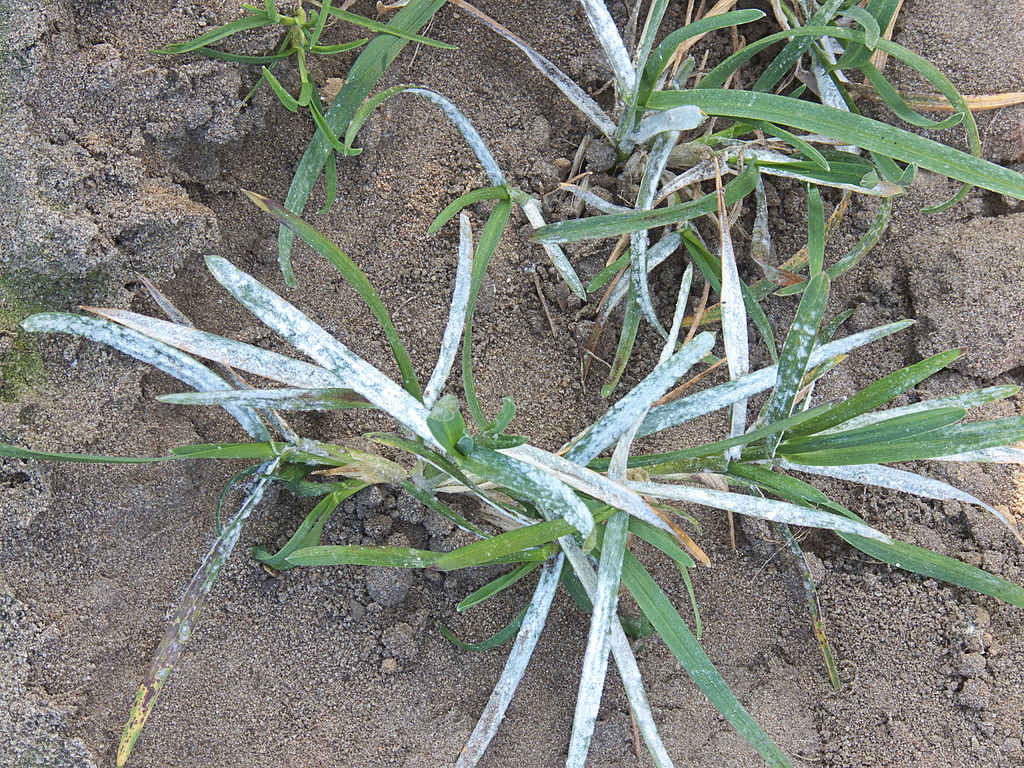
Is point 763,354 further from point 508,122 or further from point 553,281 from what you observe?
point 508,122

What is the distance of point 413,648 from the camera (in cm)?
126

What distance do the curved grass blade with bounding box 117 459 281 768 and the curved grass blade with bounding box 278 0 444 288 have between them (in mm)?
383

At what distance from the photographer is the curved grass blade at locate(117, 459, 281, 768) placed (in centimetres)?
113

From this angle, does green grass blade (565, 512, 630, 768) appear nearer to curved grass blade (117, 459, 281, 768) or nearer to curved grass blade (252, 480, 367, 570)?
curved grass blade (252, 480, 367, 570)

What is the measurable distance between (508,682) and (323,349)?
2.00ft

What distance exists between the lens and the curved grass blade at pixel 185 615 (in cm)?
113

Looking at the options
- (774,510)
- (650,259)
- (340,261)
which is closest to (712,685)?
(774,510)

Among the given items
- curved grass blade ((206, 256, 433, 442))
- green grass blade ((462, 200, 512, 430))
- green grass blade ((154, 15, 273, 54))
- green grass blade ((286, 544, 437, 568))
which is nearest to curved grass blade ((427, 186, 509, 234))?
green grass blade ((462, 200, 512, 430))

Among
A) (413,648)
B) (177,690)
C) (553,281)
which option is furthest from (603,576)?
(177,690)

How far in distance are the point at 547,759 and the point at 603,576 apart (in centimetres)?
43

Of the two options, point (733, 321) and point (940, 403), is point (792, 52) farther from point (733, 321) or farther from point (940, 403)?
point (940, 403)

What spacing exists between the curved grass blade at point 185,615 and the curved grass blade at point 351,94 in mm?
383

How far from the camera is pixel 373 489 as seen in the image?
4.17 feet

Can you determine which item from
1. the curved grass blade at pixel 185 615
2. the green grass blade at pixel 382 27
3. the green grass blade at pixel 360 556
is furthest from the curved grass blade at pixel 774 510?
the green grass blade at pixel 382 27
